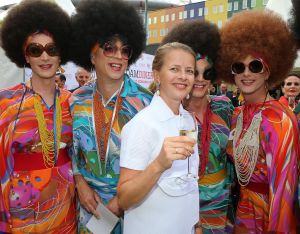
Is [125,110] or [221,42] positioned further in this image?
[221,42]

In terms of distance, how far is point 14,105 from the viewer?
119 inches

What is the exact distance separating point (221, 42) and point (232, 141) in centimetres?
106

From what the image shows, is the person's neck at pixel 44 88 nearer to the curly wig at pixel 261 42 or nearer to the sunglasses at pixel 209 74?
the sunglasses at pixel 209 74

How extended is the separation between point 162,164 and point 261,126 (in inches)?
50.6

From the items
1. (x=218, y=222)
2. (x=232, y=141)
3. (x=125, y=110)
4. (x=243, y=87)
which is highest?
(x=243, y=87)

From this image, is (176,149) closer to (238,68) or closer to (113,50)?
(238,68)

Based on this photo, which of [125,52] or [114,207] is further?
[125,52]

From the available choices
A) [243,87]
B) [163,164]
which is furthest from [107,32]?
[163,164]

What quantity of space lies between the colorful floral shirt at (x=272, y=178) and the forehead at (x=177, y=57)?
0.94 meters

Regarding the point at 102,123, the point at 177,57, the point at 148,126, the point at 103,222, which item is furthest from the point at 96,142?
the point at 177,57

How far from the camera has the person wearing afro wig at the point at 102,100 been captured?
10.0 feet

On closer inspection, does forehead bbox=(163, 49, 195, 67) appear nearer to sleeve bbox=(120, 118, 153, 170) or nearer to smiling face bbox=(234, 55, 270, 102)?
sleeve bbox=(120, 118, 153, 170)

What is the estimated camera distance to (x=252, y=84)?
319cm

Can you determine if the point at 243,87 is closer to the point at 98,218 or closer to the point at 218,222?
the point at 218,222
